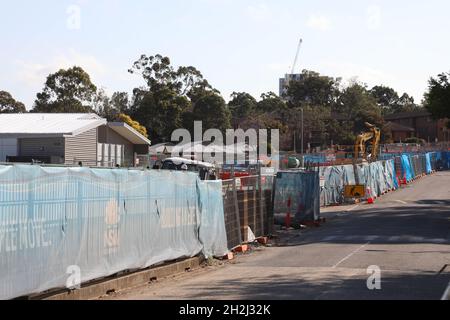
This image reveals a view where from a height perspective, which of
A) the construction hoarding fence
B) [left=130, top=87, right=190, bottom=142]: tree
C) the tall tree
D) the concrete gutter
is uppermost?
the tall tree

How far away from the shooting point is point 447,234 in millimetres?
24719

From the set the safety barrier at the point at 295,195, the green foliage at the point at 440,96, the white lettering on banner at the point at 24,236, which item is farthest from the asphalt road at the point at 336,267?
the green foliage at the point at 440,96

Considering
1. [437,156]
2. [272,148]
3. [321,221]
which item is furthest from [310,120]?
[321,221]

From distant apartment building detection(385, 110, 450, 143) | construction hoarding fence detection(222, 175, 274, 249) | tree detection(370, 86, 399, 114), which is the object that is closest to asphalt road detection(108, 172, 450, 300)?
construction hoarding fence detection(222, 175, 274, 249)

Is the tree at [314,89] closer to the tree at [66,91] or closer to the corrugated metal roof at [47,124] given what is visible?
the tree at [66,91]

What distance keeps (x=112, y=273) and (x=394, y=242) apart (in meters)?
11.9

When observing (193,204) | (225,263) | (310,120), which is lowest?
(225,263)

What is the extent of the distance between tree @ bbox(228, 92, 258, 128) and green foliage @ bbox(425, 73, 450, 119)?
8101cm

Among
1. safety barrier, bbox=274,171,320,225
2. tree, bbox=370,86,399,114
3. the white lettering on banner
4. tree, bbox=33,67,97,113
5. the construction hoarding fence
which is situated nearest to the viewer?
the white lettering on banner

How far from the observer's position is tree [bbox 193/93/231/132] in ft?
294

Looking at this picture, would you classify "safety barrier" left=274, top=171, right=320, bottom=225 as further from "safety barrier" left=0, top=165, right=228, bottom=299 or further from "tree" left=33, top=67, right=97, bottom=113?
"tree" left=33, top=67, right=97, bottom=113

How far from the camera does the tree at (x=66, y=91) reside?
76.5m

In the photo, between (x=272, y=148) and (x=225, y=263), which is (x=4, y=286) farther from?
(x=272, y=148)

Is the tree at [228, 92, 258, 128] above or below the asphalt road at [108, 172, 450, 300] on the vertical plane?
above
